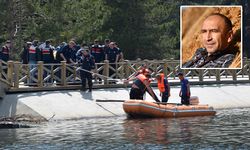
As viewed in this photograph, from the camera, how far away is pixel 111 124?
27.0 m

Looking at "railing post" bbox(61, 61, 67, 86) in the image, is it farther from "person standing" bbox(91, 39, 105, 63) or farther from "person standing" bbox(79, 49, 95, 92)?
"person standing" bbox(91, 39, 105, 63)

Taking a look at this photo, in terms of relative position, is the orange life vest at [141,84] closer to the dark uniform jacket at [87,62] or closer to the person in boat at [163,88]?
the person in boat at [163,88]

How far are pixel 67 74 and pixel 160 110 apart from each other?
453 cm

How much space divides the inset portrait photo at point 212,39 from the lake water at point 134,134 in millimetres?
11304

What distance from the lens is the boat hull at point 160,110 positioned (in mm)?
28703

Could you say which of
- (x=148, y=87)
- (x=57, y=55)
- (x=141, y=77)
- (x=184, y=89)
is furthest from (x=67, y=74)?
(x=184, y=89)

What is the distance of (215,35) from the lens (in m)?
41.2

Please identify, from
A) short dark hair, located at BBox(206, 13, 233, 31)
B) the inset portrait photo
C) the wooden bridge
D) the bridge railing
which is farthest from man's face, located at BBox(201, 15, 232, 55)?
the wooden bridge

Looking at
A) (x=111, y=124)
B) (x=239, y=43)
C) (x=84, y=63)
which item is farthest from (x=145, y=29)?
(x=111, y=124)

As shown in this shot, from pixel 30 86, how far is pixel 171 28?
95.7 ft

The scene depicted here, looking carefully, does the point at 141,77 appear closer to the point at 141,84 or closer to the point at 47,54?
the point at 141,84

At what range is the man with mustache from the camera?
40.6m

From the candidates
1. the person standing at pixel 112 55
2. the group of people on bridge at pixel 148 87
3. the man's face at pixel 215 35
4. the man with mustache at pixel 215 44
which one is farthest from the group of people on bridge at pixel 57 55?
the man's face at pixel 215 35

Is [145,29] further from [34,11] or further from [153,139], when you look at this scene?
[153,139]
